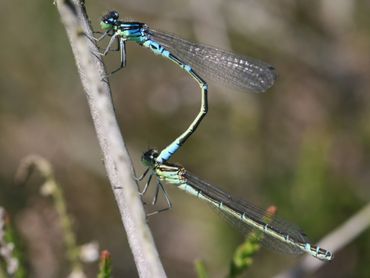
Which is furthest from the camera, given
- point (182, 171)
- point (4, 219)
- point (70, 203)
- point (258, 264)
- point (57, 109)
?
point (57, 109)

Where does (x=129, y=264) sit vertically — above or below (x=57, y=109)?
below

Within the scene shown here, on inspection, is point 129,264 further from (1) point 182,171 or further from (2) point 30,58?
(1) point 182,171

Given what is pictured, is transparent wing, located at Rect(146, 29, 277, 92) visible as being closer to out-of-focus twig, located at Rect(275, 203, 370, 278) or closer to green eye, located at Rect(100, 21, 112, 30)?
green eye, located at Rect(100, 21, 112, 30)

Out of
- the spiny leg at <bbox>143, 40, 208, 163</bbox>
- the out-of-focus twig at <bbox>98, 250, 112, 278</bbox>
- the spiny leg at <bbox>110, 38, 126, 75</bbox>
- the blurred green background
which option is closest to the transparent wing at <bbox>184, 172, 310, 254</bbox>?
the spiny leg at <bbox>143, 40, 208, 163</bbox>

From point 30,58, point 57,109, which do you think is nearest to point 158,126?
point 57,109

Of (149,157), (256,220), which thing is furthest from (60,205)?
(256,220)

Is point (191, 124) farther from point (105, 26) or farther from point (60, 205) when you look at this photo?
point (60, 205)

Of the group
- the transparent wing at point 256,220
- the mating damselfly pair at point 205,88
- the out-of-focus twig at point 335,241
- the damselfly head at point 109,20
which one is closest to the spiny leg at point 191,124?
the mating damselfly pair at point 205,88
